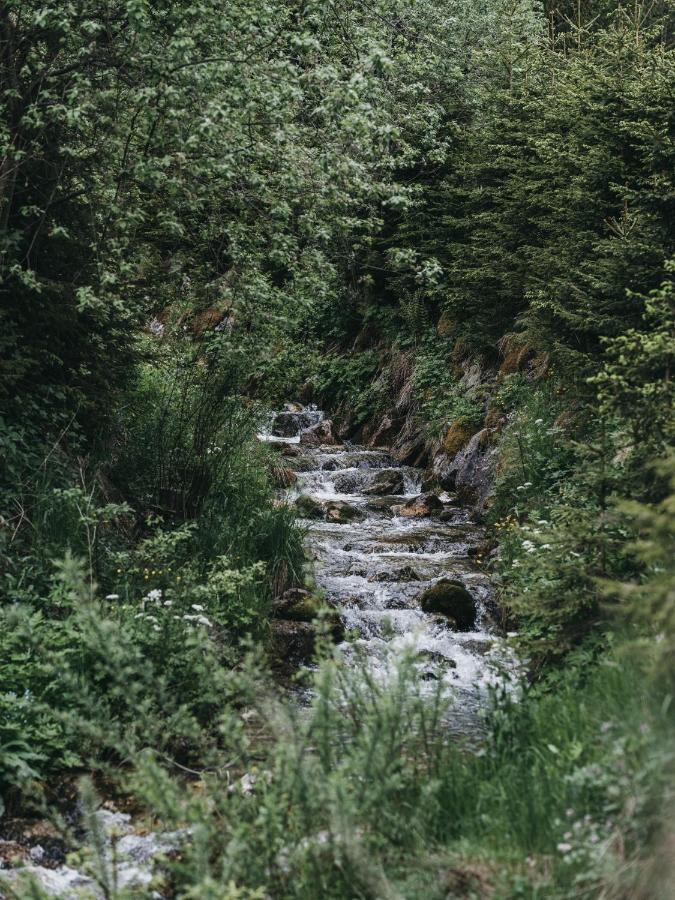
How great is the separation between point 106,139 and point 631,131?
5.24m

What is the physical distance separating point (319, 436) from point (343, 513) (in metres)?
5.01

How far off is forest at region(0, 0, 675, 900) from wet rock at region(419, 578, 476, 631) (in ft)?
0.10

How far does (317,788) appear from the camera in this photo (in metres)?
3.25

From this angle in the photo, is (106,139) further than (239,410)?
No

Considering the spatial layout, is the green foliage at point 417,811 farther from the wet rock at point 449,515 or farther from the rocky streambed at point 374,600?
the wet rock at point 449,515

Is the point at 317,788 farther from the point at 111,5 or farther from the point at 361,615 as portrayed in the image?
the point at 111,5

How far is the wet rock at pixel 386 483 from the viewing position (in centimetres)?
1350

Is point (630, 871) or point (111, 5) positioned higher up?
point (111, 5)

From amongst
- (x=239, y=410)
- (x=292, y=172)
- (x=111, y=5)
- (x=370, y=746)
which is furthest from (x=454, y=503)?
(x=370, y=746)

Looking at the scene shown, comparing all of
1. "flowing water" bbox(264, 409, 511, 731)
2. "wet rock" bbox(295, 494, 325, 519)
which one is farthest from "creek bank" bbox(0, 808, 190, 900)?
"wet rock" bbox(295, 494, 325, 519)

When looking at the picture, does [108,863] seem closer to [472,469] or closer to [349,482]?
[472,469]

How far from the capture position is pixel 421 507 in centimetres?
1225

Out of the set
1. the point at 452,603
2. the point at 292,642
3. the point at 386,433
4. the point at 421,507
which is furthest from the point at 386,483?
the point at 292,642

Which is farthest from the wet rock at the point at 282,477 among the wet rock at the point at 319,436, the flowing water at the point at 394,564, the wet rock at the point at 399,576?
the wet rock at the point at 319,436
